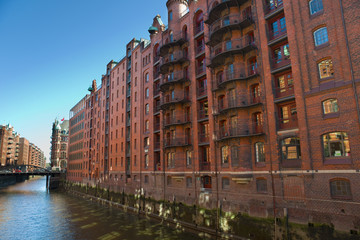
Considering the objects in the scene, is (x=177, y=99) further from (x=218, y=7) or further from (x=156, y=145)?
(x=218, y=7)

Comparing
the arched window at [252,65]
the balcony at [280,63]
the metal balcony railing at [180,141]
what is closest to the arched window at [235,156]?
the metal balcony railing at [180,141]

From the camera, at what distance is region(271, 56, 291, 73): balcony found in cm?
1902

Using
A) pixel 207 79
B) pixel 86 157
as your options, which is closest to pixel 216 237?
pixel 207 79

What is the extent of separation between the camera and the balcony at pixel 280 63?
1902 centimetres

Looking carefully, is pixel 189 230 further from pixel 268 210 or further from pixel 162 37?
pixel 162 37

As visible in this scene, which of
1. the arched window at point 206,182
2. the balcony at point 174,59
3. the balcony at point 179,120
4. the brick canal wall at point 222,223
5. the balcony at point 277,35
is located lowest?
the brick canal wall at point 222,223

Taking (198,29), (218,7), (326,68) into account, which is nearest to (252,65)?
(326,68)

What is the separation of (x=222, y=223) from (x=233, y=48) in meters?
16.8

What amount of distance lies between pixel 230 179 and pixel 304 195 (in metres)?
6.90

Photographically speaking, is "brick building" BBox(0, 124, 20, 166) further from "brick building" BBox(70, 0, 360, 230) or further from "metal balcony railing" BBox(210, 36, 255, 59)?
"metal balcony railing" BBox(210, 36, 255, 59)

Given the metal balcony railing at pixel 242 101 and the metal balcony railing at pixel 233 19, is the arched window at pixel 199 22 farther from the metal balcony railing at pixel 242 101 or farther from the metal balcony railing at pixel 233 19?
the metal balcony railing at pixel 242 101

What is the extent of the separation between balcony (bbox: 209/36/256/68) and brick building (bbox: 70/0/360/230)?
10cm

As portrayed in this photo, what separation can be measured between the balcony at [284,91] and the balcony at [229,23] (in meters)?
7.13

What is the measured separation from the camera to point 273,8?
20609mm
